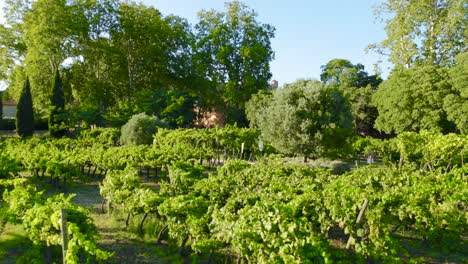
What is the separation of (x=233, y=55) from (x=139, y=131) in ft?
62.4

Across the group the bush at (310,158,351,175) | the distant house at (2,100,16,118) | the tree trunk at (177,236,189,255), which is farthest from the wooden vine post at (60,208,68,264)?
the distant house at (2,100,16,118)

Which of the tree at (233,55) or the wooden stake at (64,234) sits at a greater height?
the tree at (233,55)

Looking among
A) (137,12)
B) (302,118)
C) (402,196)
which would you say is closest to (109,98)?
(137,12)

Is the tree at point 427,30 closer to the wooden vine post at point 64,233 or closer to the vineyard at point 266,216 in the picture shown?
the vineyard at point 266,216

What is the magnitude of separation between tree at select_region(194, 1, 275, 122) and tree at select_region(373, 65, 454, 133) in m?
13.9

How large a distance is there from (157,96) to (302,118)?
65.7 feet

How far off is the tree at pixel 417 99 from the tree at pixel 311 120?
12.4 meters

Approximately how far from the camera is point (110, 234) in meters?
9.33

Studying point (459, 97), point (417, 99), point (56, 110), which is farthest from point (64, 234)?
point (56, 110)

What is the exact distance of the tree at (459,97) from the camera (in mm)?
24719

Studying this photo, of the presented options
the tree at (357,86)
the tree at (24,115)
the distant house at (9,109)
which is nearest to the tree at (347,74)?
the tree at (357,86)

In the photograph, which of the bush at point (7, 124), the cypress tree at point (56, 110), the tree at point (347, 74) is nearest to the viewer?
the cypress tree at point (56, 110)

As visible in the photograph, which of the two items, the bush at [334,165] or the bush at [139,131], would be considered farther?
the bush at [139,131]

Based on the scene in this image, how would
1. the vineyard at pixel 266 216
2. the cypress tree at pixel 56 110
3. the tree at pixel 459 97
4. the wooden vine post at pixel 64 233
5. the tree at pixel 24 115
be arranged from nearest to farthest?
the wooden vine post at pixel 64 233
the vineyard at pixel 266 216
the tree at pixel 459 97
the cypress tree at pixel 56 110
the tree at pixel 24 115
